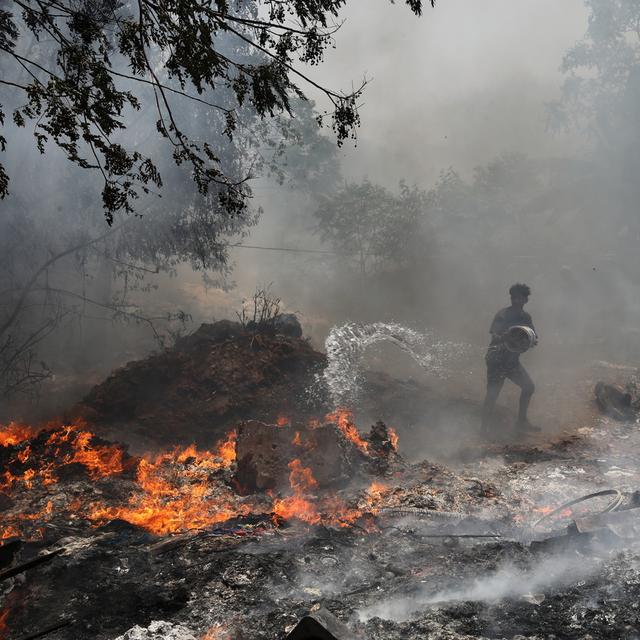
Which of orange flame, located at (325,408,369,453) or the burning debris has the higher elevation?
orange flame, located at (325,408,369,453)

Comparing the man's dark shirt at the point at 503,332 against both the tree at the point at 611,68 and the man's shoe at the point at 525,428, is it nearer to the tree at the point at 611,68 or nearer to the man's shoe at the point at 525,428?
the man's shoe at the point at 525,428

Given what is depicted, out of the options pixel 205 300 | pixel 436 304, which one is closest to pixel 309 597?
pixel 436 304

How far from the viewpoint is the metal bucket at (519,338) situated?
7.70 m

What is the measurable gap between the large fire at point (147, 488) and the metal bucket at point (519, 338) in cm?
299

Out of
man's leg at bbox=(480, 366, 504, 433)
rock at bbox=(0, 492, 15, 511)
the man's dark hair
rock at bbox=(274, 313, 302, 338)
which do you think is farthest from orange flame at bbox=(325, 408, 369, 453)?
rock at bbox=(0, 492, 15, 511)

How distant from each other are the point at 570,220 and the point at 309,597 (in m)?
21.4

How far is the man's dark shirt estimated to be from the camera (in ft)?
Result: 26.2

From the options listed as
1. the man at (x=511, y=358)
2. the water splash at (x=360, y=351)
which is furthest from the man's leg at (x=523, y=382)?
the water splash at (x=360, y=351)

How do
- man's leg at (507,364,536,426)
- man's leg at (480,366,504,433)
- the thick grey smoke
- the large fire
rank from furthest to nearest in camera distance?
man's leg at (480,366,504,433) → man's leg at (507,364,536,426) → the large fire → the thick grey smoke

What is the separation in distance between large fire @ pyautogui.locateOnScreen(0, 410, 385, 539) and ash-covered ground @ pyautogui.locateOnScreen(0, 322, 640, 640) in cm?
2

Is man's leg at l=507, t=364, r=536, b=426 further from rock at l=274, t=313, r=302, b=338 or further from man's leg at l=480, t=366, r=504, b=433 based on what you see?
rock at l=274, t=313, r=302, b=338

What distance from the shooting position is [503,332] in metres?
7.96

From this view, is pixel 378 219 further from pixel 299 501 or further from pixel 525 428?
pixel 299 501

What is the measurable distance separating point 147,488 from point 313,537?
2.52 meters
